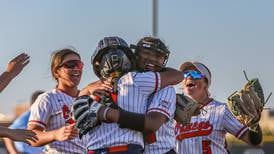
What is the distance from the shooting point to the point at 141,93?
5.52 m

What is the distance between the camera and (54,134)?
260 inches

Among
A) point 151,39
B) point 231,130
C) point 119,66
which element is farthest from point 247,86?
point 119,66

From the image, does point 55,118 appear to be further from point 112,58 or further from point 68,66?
point 112,58

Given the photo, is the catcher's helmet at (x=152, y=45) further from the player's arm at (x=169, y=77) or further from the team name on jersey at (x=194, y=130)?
the team name on jersey at (x=194, y=130)

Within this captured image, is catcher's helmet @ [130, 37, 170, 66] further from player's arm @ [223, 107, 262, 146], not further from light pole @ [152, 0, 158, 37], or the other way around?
light pole @ [152, 0, 158, 37]

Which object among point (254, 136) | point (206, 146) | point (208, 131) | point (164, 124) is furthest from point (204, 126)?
point (164, 124)

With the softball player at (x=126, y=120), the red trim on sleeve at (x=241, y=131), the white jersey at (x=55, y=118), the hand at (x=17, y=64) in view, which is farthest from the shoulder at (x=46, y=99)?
the softball player at (x=126, y=120)

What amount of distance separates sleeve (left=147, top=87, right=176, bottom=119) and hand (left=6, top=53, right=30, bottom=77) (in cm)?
126

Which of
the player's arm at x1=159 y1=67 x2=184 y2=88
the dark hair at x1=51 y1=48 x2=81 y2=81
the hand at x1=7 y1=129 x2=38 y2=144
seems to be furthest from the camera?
the dark hair at x1=51 y1=48 x2=81 y2=81

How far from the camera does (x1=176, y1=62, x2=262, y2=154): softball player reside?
732 cm

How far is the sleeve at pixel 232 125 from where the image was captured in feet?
24.1

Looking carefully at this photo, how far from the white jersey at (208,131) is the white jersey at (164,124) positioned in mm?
1273

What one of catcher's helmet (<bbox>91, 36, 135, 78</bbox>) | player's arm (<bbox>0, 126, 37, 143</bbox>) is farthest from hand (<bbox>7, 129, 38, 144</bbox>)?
catcher's helmet (<bbox>91, 36, 135, 78</bbox>)

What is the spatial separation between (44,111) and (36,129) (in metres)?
0.16
